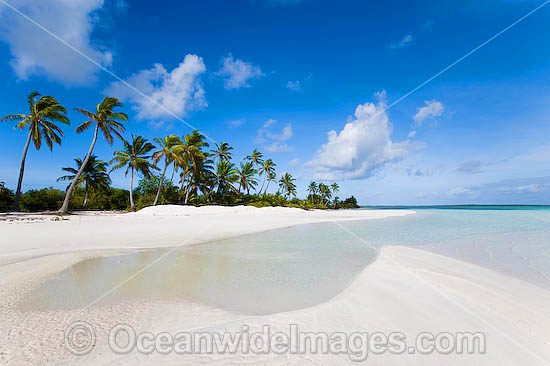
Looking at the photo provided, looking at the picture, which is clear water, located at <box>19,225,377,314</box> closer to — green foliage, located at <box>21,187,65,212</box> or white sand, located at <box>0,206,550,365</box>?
white sand, located at <box>0,206,550,365</box>

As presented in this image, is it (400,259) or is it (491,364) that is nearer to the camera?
(491,364)

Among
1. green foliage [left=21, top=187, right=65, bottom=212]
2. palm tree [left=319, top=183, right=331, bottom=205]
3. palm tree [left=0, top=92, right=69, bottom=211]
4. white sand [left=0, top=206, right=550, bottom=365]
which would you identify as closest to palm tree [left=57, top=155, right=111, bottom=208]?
green foliage [left=21, top=187, right=65, bottom=212]

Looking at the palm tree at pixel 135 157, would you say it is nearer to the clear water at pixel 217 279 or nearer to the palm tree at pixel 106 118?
the palm tree at pixel 106 118

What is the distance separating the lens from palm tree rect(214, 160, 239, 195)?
33.4 metres

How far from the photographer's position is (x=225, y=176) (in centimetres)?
3369

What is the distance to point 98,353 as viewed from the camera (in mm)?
1973

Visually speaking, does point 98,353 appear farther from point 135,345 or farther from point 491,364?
point 491,364

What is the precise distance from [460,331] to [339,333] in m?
1.32

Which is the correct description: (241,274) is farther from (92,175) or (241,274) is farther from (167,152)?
(92,175)

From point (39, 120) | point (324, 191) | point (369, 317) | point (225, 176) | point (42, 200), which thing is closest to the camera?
point (369, 317)

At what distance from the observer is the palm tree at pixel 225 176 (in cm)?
3344

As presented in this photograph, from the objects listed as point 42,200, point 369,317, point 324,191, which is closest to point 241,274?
point 369,317

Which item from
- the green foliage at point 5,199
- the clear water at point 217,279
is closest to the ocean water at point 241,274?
the clear water at point 217,279

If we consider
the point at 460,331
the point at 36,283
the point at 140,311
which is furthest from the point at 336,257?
the point at 36,283
